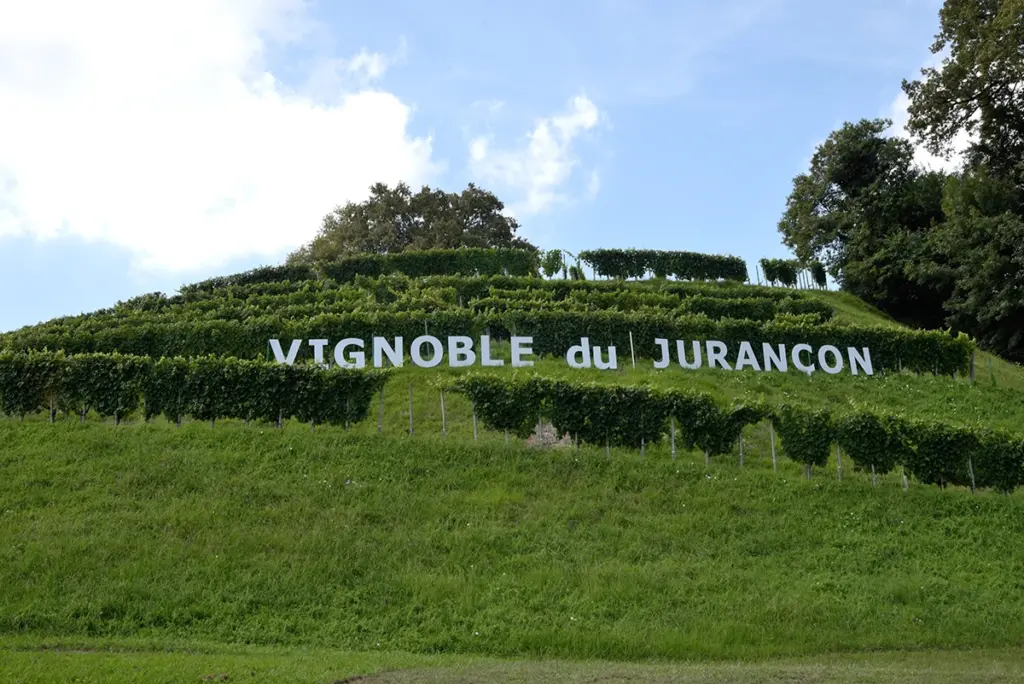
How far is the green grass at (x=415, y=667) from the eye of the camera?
1227 cm

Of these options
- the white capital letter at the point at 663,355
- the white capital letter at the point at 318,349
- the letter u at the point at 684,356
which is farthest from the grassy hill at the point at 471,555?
the white capital letter at the point at 663,355

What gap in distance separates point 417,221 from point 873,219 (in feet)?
108

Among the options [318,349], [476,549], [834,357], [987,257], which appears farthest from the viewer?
[987,257]

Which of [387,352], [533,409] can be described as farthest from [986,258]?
[387,352]

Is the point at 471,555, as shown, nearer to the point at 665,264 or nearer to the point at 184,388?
the point at 184,388

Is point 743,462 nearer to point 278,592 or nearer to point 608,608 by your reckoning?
point 608,608

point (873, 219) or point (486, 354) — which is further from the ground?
point (873, 219)

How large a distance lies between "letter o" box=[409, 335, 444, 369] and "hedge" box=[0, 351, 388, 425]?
7.15 meters

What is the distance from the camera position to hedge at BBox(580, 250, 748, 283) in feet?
178

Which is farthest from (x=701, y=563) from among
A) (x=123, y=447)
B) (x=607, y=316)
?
(x=607, y=316)

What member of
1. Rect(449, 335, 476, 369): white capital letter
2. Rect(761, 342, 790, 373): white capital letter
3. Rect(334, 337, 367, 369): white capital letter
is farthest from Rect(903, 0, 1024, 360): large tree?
Rect(334, 337, 367, 369): white capital letter

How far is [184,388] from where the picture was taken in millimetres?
26750

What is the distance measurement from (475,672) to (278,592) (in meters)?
5.67

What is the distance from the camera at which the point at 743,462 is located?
25.1 metres
